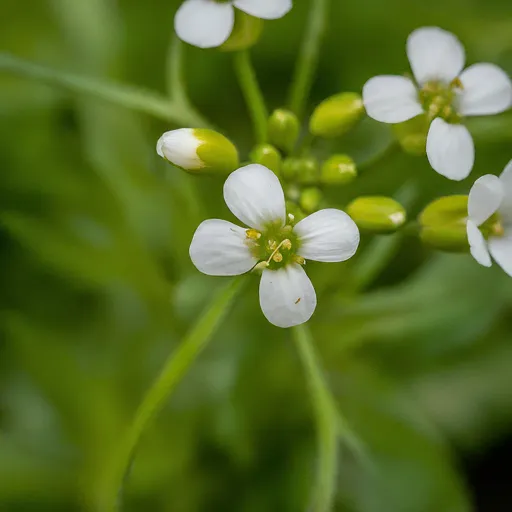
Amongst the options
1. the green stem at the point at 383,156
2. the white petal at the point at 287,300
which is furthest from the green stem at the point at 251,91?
the white petal at the point at 287,300

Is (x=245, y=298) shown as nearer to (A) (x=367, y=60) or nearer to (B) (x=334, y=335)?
(B) (x=334, y=335)

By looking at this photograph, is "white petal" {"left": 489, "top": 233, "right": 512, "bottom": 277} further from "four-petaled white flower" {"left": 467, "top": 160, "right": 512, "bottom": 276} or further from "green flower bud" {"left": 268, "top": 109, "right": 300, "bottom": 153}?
"green flower bud" {"left": 268, "top": 109, "right": 300, "bottom": 153}

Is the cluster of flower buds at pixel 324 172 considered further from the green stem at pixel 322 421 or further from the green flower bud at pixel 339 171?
the green stem at pixel 322 421

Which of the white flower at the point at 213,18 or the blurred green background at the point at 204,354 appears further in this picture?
the blurred green background at the point at 204,354

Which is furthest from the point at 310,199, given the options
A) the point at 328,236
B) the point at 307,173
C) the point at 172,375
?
the point at 172,375

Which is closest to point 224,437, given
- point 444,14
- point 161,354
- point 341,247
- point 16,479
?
point 161,354

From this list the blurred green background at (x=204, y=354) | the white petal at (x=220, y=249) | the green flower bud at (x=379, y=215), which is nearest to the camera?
the white petal at (x=220, y=249)
